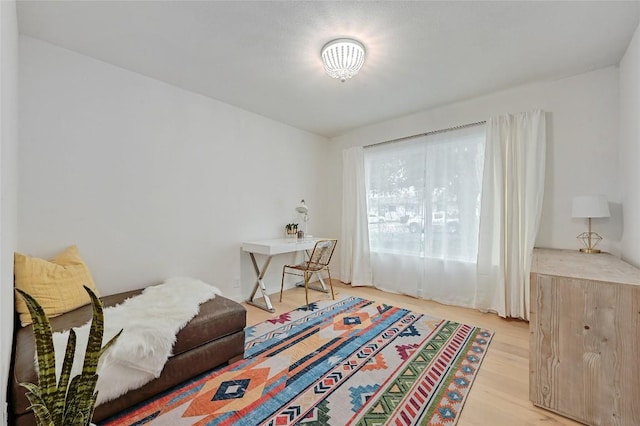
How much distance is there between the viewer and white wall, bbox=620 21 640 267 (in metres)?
1.99

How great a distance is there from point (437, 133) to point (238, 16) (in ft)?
8.87

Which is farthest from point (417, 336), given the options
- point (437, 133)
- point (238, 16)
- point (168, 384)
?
point (238, 16)

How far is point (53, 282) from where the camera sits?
1913mm

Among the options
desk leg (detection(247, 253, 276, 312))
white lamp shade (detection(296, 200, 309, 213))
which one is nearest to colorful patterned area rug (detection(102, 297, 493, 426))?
desk leg (detection(247, 253, 276, 312))

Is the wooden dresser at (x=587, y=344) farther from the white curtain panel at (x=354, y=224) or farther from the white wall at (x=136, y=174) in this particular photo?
the white wall at (x=136, y=174)

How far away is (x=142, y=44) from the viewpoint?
7.25ft

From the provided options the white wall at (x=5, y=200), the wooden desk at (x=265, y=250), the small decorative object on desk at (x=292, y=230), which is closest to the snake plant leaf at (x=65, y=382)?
the white wall at (x=5, y=200)

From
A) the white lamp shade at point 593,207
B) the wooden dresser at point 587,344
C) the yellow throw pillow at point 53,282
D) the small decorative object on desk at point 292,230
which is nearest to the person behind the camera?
the wooden dresser at point 587,344

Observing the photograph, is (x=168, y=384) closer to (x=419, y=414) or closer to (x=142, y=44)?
(x=419, y=414)

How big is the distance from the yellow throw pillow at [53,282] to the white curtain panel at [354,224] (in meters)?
3.23

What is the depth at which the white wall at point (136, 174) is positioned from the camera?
2162 millimetres

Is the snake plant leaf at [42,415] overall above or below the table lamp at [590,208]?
below

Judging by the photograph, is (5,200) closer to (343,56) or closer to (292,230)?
(343,56)

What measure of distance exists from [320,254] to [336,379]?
72.5 inches
